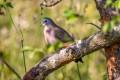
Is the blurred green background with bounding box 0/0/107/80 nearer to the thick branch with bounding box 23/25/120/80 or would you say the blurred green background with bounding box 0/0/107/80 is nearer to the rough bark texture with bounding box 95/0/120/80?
the thick branch with bounding box 23/25/120/80

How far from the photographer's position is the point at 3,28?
1307 cm

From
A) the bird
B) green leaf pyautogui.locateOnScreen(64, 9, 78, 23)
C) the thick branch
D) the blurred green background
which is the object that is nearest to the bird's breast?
the bird

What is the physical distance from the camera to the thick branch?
5.98 m

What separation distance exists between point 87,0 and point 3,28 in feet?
9.32

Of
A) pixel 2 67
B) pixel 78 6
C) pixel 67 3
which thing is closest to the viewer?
pixel 2 67

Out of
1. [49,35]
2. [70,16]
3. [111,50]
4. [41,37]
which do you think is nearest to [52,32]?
[49,35]

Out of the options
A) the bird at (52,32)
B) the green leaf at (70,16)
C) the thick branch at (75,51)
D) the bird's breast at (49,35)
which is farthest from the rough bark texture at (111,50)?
the bird's breast at (49,35)

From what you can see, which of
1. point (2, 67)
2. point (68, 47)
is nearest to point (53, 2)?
point (68, 47)

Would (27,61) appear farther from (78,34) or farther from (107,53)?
(107,53)

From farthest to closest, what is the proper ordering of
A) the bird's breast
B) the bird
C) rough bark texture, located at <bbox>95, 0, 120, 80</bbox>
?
the bird's breast < the bird < rough bark texture, located at <bbox>95, 0, 120, 80</bbox>

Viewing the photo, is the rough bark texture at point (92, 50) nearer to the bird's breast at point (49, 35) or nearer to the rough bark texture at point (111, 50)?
the rough bark texture at point (111, 50)

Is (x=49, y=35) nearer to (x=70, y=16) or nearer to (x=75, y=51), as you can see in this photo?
(x=75, y=51)

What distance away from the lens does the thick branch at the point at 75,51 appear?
598 centimetres

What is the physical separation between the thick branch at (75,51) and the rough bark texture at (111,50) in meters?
0.16
